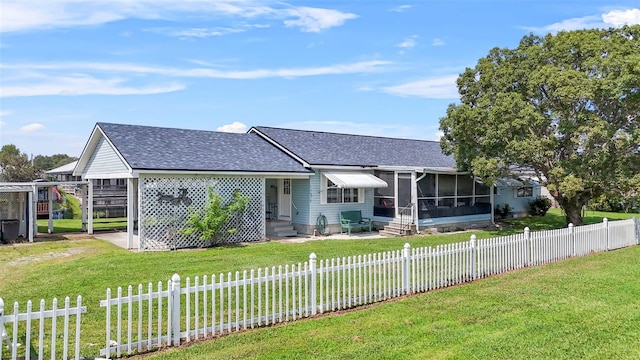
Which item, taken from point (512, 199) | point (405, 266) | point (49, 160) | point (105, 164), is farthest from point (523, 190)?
point (49, 160)

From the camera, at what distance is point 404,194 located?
21.9 m

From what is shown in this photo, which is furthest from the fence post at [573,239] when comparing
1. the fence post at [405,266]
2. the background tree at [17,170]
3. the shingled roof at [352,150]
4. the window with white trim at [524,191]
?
the background tree at [17,170]

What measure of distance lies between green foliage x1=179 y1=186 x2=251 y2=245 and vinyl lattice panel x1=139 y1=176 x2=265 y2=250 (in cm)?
25

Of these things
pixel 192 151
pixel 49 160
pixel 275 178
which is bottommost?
pixel 275 178

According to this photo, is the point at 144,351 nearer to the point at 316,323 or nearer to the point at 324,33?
the point at 316,323

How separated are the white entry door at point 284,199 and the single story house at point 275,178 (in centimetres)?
5

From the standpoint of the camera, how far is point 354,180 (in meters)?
20.6

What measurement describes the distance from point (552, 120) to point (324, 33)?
10221 millimetres

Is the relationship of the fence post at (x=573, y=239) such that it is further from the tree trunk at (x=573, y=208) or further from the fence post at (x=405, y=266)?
the fence post at (x=405, y=266)

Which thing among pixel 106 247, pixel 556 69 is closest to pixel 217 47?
pixel 106 247

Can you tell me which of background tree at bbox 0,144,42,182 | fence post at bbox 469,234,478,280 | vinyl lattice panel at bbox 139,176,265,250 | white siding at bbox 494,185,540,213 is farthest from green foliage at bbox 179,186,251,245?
background tree at bbox 0,144,42,182

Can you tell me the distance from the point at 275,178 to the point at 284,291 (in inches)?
470

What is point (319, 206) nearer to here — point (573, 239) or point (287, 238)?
point (287, 238)

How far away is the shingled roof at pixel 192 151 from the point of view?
16.7 m
